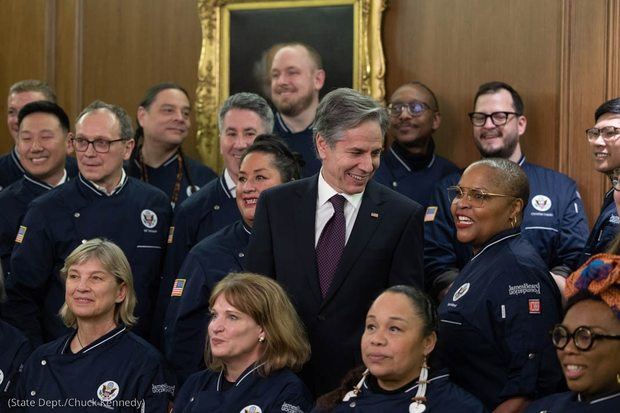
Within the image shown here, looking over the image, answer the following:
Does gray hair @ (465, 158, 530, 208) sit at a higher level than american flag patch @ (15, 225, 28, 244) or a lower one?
higher

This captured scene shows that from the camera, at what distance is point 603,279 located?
3.63m

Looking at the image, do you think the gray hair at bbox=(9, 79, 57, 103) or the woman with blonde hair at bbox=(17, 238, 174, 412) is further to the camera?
the gray hair at bbox=(9, 79, 57, 103)

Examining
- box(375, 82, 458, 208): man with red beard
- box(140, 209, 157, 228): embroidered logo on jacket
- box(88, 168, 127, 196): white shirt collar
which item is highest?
box(375, 82, 458, 208): man with red beard

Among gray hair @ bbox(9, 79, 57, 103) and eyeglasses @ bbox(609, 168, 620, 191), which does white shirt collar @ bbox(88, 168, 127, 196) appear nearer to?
gray hair @ bbox(9, 79, 57, 103)

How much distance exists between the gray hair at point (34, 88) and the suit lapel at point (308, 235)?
3.04 metres

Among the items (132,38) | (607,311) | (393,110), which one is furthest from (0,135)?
(607,311)

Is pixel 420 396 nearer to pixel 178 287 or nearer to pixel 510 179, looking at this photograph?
pixel 510 179

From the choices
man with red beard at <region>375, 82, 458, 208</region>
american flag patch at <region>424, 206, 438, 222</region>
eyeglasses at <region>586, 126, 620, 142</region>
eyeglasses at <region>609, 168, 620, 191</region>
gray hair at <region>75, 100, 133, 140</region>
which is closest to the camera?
eyeglasses at <region>609, 168, 620, 191</region>

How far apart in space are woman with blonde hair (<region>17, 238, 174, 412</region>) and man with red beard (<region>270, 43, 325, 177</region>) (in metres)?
1.70

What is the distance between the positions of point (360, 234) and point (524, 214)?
5.16 ft

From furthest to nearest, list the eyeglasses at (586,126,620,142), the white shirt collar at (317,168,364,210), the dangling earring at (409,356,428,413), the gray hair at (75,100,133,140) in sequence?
1. the gray hair at (75,100,133,140)
2. the eyeglasses at (586,126,620,142)
3. the white shirt collar at (317,168,364,210)
4. the dangling earring at (409,356,428,413)

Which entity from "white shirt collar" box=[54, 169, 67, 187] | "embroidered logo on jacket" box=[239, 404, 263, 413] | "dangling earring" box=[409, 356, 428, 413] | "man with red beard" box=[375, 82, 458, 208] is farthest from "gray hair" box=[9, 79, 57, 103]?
"dangling earring" box=[409, 356, 428, 413]

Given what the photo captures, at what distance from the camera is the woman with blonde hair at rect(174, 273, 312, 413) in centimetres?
438

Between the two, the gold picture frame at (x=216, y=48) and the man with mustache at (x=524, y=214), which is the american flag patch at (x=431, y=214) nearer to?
the man with mustache at (x=524, y=214)
